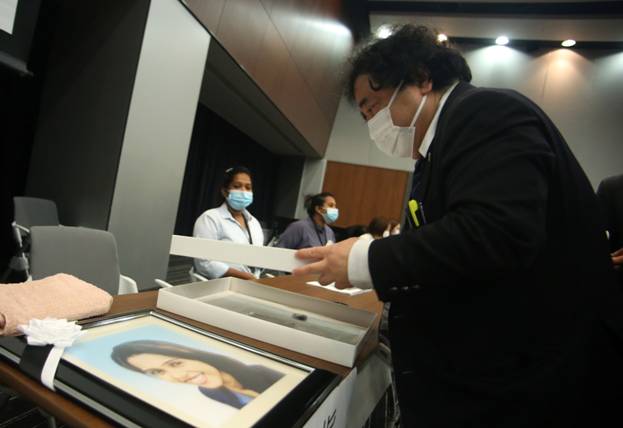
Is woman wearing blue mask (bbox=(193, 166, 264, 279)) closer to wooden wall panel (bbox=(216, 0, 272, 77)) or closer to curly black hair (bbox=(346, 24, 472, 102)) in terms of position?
wooden wall panel (bbox=(216, 0, 272, 77))

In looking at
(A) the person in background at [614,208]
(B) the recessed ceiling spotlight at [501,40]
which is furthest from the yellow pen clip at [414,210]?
(B) the recessed ceiling spotlight at [501,40]

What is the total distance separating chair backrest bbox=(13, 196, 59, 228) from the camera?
198cm

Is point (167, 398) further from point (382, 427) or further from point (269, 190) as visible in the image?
point (269, 190)

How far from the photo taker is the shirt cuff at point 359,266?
544mm

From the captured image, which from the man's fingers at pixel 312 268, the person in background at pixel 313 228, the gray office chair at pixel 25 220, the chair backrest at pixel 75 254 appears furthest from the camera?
the person in background at pixel 313 228

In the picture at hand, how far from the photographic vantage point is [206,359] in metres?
0.56

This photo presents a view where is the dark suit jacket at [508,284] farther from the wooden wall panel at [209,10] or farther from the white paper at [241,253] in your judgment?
the wooden wall panel at [209,10]

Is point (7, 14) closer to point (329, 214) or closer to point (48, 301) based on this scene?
point (48, 301)

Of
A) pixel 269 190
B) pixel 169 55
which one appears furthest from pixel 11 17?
pixel 269 190

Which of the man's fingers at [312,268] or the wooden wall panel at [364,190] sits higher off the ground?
the wooden wall panel at [364,190]

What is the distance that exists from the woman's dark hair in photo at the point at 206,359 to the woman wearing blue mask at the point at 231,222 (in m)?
1.56

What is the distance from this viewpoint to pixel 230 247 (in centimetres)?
80

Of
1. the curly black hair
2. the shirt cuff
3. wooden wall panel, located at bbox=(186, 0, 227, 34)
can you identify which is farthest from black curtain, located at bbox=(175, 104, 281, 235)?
the shirt cuff

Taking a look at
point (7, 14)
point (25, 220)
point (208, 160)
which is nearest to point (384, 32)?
point (7, 14)
